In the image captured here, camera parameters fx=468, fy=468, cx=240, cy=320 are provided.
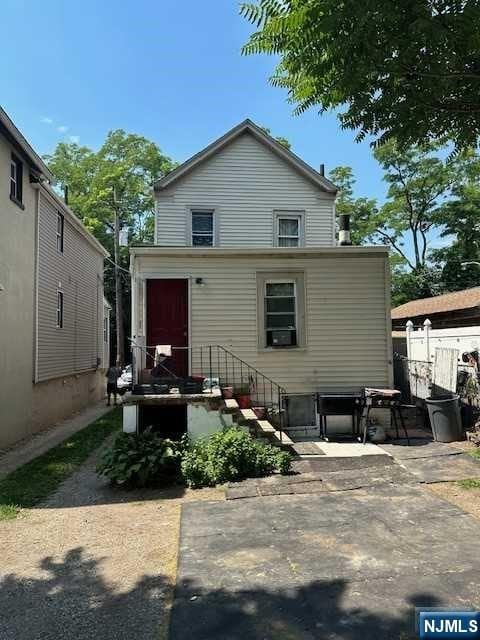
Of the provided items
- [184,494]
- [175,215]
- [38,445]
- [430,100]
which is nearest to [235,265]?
[175,215]

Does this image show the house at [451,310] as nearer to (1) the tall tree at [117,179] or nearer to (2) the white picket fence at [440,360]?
(2) the white picket fence at [440,360]

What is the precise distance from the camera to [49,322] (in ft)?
45.6

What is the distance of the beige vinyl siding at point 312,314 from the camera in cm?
1052

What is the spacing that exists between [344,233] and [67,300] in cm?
941

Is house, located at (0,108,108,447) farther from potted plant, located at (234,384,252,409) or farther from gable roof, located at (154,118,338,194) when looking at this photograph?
potted plant, located at (234,384,252,409)

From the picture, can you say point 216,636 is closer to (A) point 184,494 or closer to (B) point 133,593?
(B) point 133,593

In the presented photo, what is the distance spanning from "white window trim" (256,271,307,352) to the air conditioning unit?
8 cm

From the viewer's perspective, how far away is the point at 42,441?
1134cm

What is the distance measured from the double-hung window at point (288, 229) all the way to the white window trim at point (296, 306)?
13.9ft

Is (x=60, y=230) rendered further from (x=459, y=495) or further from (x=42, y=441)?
(x=459, y=495)

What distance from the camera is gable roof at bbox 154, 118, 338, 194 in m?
14.3

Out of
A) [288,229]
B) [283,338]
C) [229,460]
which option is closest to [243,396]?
[283,338]

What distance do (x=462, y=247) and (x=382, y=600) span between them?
110 ft

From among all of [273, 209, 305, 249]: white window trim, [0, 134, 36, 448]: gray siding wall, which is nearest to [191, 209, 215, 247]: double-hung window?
[273, 209, 305, 249]: white window trim
